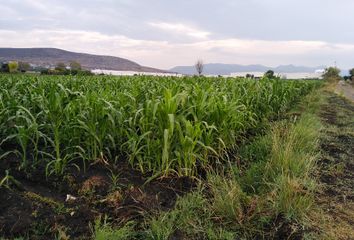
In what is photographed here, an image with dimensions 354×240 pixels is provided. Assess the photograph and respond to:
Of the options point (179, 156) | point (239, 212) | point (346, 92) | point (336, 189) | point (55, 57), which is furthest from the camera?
point (55, 57)

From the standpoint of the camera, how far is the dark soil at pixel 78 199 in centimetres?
232

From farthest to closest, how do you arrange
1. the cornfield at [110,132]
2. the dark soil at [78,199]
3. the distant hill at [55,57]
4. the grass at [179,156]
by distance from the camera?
the distant hill at [55,57], the cornfield at [110,132], the grass at [179,156], the dark soil at [78,199]

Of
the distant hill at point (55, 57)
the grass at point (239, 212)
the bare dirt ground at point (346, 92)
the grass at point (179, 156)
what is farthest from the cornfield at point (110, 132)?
the distant hill at point (55, 57)

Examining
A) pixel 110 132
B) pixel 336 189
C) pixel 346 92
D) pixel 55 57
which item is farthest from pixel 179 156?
pixel 55 57

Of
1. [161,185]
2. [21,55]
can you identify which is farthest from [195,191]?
[21,55]

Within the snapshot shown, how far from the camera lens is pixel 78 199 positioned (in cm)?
271

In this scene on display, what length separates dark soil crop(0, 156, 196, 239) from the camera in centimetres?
232

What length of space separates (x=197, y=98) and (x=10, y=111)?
6.45 ft

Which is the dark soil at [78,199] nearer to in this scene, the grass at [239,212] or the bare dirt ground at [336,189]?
the grass at [239,212]

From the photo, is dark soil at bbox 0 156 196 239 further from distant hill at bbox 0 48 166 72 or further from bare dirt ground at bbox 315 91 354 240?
distant hill at bbox 0 48 166 72

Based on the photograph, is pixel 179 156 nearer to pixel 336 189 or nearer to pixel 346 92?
pixel 336 189

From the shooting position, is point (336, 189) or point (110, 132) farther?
point (110, 132)

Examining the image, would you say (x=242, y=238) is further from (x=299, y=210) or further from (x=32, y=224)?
(x=32, y=224)

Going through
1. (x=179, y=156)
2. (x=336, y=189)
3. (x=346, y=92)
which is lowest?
(x=346, y=92)
